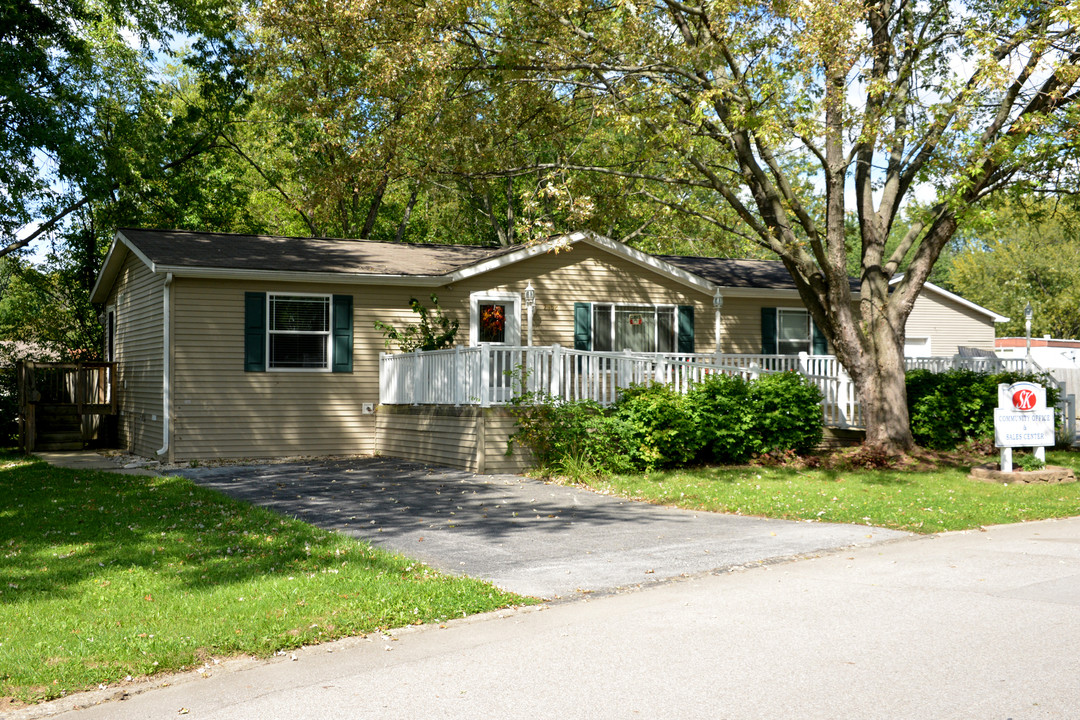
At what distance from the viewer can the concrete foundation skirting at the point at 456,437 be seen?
14289mm

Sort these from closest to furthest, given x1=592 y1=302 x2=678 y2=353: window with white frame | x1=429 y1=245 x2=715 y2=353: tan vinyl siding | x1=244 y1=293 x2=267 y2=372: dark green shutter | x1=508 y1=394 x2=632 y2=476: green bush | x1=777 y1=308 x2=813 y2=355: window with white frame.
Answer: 1. x1=508 y1=394 x2=632 y2=476: green bush
2. x1=244 y1=293 x2=267 y2=372: dark green shutter
3. x1=429 y1=245 x2=715 y2=353: tan vinyl siding
4. x1=592 y1=302 x2=678 y2=353: window with white frame
5. x1=777 y1=308 x2=813 y2=355: window with white frame

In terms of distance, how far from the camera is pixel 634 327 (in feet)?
63.3

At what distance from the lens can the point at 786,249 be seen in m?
15.3

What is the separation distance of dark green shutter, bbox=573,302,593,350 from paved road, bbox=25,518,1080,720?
11.9 metres

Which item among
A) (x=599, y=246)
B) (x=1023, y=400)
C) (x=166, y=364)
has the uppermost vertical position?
(x=599, y=246)

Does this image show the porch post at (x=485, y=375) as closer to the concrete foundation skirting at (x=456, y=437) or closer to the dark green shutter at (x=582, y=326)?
the concrete foundation skirting at (x=456, y=437)

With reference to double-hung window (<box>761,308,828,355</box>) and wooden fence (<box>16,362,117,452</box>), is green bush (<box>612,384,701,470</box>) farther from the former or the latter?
wooden fence (<box>16,362,117,452</box>)

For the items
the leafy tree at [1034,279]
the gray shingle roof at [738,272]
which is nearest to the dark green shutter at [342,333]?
the gray shingle roof at [738,272]

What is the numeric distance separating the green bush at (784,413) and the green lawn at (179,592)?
A: 8187 mm

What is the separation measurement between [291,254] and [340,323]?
199 centimetres

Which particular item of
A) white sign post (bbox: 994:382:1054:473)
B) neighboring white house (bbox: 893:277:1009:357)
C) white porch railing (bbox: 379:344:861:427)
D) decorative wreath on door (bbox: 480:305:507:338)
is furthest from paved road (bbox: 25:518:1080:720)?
neighboring white house (bbox: 893:277:1009:357)

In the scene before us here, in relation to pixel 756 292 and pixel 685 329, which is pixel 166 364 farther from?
pixel 756 292

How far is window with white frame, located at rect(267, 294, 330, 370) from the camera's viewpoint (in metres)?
16.8

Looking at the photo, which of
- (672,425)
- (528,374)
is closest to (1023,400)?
(672,425)
